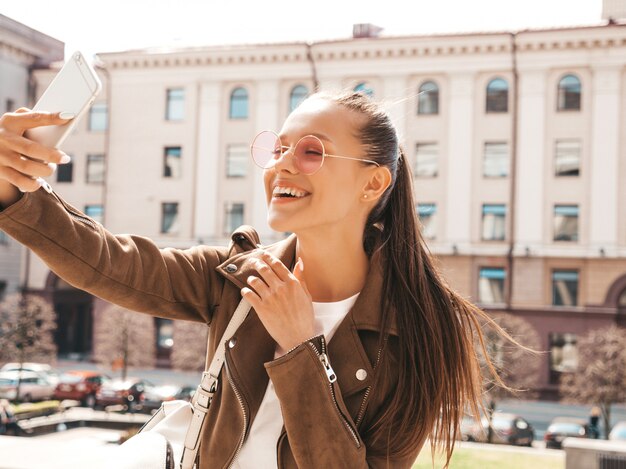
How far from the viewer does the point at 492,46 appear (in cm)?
2586

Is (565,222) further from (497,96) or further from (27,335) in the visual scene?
(27,335)

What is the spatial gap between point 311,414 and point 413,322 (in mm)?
339

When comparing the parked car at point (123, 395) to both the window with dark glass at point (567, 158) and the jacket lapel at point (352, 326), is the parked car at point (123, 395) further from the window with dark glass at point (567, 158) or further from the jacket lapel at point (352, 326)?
the jacket lapel at point (352, 326)

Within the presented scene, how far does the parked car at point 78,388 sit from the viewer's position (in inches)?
860

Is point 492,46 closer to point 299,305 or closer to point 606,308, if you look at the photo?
point 606,308

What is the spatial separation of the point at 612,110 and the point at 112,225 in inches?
700

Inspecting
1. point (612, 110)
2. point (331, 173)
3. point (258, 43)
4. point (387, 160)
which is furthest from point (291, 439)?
point (258, 43)

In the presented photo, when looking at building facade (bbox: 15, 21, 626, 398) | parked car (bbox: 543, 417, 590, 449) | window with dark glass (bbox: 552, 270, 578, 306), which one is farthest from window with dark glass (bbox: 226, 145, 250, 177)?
parked car (bbox: 543, 417, 590, 449)

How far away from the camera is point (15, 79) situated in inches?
1185

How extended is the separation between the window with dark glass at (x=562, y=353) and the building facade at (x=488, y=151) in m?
0.04

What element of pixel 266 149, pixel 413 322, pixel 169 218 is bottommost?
pixel 413 322

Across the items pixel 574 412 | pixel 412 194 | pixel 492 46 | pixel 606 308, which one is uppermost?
pixel 492 46

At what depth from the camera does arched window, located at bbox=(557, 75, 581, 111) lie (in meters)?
25.4

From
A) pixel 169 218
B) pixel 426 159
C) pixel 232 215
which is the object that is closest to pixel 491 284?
pixel 426 159
